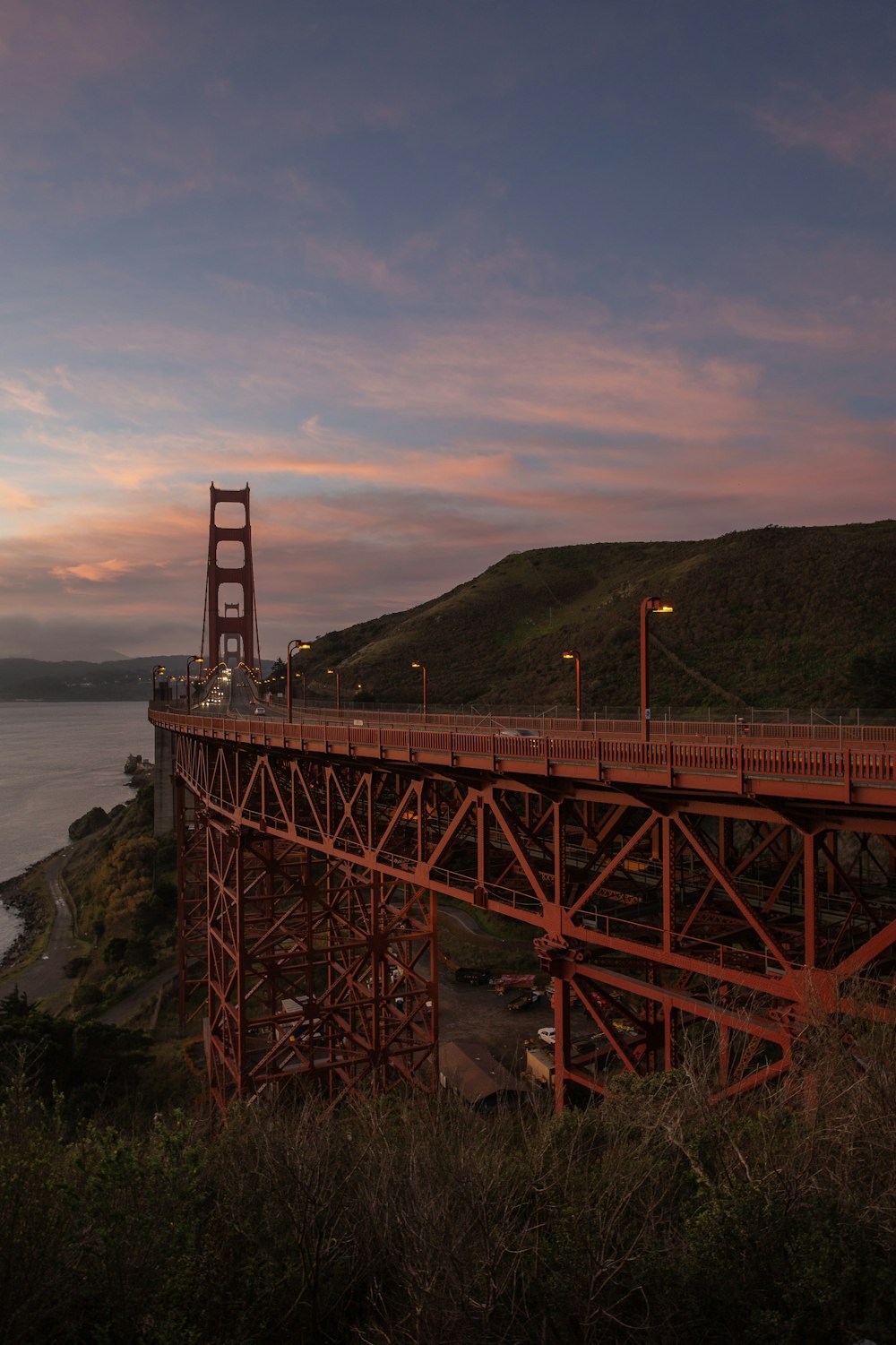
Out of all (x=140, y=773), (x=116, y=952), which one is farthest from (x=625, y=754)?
(x=140, y=773)

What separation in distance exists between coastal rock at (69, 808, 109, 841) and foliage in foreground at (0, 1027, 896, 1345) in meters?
71.5

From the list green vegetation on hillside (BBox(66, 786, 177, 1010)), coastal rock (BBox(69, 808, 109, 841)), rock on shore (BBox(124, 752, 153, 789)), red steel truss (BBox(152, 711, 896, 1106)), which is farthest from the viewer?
rock on shore (BBox(124, 752, 153, 789))

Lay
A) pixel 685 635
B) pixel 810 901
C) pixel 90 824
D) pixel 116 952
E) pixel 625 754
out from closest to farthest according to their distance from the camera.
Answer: pixel 810 901, pixel 625 754, pixel 116 952, pixel 685 635, pixel 90 824

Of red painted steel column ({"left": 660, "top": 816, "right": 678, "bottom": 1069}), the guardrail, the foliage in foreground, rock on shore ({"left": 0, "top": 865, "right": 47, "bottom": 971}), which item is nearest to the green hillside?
the guardrail

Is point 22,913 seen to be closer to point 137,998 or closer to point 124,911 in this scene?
point 124,911

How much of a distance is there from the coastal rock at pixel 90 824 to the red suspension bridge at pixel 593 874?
1861 inches

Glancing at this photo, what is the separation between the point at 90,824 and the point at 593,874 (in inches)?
2706

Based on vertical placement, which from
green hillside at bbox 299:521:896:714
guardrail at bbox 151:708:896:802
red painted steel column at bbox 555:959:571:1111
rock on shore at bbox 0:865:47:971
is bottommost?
rock on shore at bbox 0:865:47:971

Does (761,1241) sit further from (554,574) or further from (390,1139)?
(554,574)

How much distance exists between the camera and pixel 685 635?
60.4 meters

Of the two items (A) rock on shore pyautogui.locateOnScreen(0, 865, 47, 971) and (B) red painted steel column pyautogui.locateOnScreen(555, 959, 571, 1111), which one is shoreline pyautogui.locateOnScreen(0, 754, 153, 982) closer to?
(A) rock on shore pyautogui.locateOnScreen(0, 865, 47, 971)

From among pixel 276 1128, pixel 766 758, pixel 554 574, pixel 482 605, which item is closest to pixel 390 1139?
pixel 276 1128

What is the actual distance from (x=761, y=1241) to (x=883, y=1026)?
136 inches

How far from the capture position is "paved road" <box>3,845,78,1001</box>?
41.2 meters
